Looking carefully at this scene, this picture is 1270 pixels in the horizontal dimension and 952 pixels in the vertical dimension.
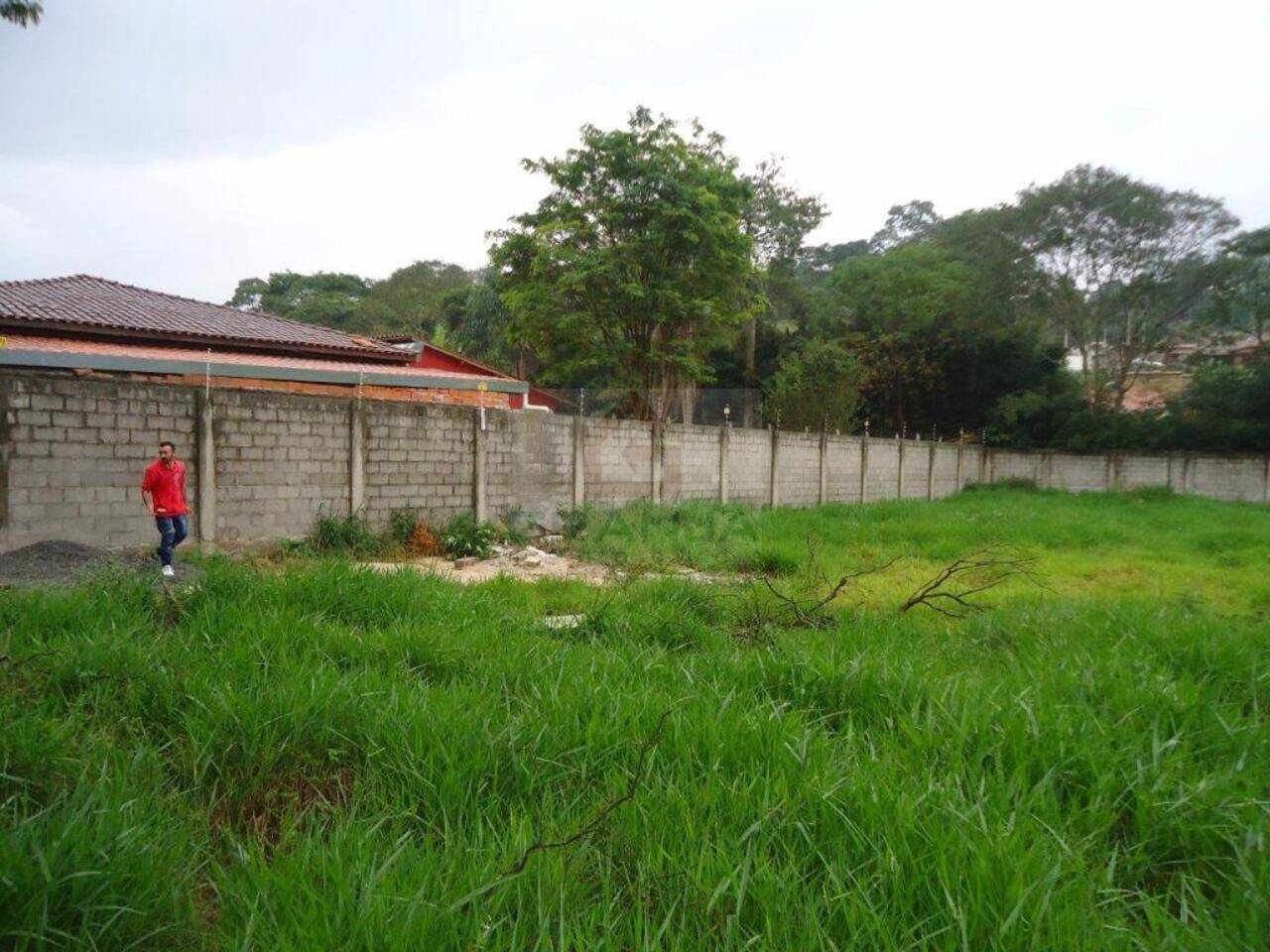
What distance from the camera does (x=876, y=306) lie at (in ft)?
87.8

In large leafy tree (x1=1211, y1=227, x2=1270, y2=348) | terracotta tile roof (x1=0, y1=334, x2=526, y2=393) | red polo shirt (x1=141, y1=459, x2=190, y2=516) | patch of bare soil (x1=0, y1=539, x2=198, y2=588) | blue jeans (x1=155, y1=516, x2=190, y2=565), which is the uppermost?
large leafy tree (x1=1211, y1=227, x2=1270, y2=348)

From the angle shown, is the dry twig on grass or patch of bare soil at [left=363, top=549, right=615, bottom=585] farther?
patch of bare soil at [left=363, top=549, right=615, bottom=585]

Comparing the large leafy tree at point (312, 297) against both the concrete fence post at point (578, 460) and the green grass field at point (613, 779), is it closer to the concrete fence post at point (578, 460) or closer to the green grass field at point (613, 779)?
the concrete fence post at point (578, 460)

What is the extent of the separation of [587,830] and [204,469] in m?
7.07

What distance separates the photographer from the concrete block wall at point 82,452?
6.55 m

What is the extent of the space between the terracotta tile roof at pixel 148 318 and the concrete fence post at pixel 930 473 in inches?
527

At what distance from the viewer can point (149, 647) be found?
3.19 m

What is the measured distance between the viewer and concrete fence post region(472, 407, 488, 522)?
10034 millimetres

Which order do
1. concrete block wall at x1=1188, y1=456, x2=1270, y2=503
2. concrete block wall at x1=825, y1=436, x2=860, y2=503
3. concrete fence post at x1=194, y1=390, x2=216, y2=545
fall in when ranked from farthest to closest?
concrete block wall at x1=1188, y1=456, x2=1270, y2=503 → concrete block wall at x1=825, y1=436, x2=860, y2=503 → concrete fence post at x1=194, y1=390, x2=216, y2=545

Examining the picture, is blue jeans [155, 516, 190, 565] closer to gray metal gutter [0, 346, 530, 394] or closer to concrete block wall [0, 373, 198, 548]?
concrete block wall [0, 373, 198, 548]

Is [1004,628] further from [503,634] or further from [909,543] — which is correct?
[909,543]

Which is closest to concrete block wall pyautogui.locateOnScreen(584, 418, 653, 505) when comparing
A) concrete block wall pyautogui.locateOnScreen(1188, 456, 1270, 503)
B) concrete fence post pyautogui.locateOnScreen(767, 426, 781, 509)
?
concrete fence post pyautogui.locateOnScreen(767, 426, 781, 509)

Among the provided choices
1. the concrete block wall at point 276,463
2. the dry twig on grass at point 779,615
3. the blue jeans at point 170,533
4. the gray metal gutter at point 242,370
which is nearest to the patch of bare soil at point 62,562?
the blue jeans at point 170,533

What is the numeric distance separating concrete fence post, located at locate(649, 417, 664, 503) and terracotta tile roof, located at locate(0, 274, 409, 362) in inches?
243
